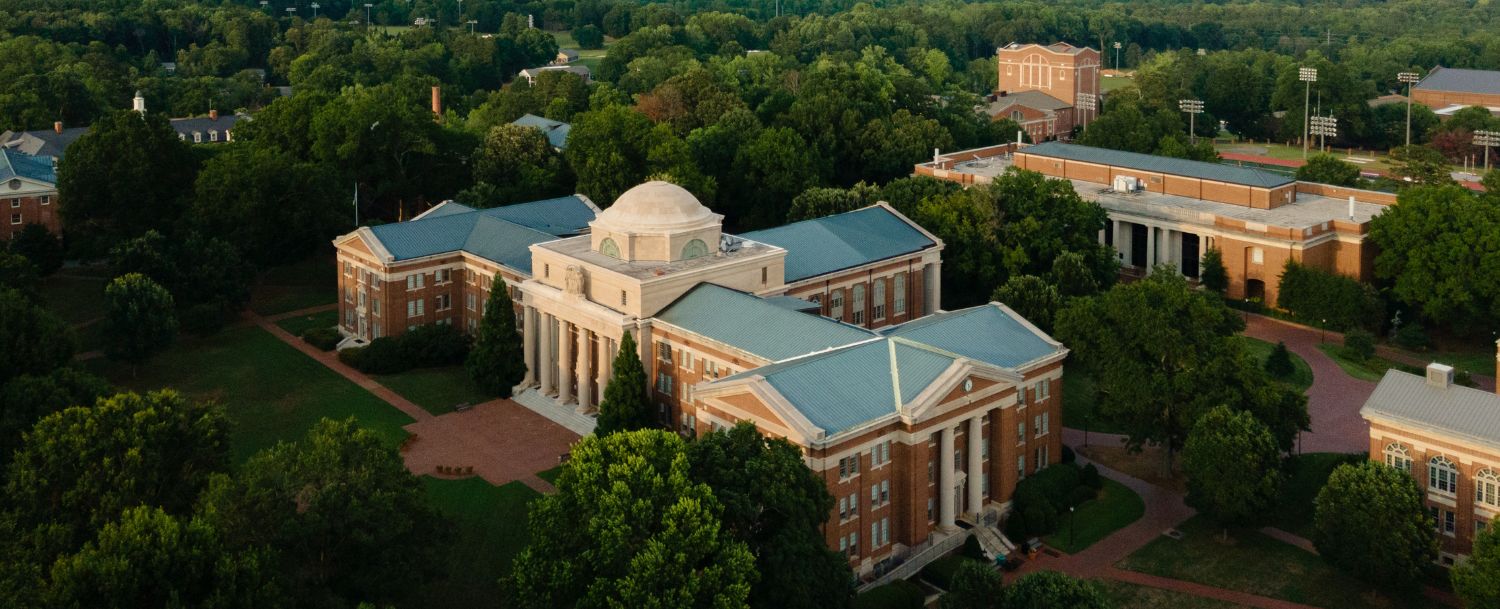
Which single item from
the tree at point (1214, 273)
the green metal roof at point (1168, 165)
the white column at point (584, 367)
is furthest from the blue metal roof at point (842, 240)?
the green metal roof at point (1168, 165)

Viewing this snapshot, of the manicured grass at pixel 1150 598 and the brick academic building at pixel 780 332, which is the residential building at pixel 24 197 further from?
the manicured grass at pixel 1150 598

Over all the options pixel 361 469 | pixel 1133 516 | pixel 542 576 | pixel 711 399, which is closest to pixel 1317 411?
pixel 1133 516

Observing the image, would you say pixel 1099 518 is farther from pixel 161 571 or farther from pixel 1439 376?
pixel 161 571

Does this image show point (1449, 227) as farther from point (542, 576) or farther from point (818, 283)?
point (542, 576)

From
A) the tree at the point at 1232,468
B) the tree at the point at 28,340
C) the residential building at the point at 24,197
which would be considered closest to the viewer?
the tree at the point at 1232,468

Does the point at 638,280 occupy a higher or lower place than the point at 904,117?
lower

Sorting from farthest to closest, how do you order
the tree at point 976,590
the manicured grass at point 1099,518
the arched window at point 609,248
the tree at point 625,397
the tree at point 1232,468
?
the arched window at point 609,248 < the tree at point 625,397 < the manicured grass at point 1099,518 < the tree at point 1232,468 < the tree at point 976,590
